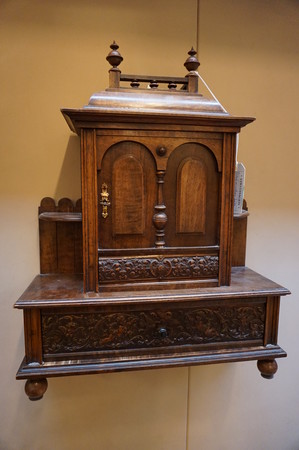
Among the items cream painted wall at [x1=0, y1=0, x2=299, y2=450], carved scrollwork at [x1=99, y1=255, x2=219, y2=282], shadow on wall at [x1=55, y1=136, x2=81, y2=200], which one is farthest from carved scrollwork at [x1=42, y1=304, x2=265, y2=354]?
shadow on wall at [x1=55, y1=136, x2=81, y2=200]

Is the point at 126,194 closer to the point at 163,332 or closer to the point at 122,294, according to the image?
the point at 122,294

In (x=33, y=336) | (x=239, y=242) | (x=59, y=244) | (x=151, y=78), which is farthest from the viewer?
(x=239, y=242)

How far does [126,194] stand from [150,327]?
1.38ft

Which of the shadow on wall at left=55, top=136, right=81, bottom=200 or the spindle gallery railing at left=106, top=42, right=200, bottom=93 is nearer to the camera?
the spindle gallery railing at left=106, top=42, right=200, bottom=93

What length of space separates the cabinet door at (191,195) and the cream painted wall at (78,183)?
0.43 m

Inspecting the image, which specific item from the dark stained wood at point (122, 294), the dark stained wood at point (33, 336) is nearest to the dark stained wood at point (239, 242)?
the dark stained wood at point (122, 294)

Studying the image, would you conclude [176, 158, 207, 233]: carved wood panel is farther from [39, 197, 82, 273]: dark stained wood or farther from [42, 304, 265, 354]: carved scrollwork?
[39, 197, 82, 273]: dark stained wood

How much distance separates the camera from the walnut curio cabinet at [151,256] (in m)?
0.82

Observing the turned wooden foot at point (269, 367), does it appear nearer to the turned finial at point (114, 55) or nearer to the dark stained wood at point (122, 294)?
the dark stained wood at point (122, 294)

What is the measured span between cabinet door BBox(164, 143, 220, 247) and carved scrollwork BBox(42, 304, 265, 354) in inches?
9.3

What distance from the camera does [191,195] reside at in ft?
2.89

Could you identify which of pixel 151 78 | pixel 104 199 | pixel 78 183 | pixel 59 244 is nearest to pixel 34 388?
pixel 59 244

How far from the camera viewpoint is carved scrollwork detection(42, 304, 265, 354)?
826 mm

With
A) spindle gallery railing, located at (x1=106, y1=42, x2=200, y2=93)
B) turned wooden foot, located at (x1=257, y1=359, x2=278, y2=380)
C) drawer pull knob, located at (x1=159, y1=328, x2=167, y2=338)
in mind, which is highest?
→ spindle gallery railing, located at (x1=106, y1=42, x2=200, y2=93)
